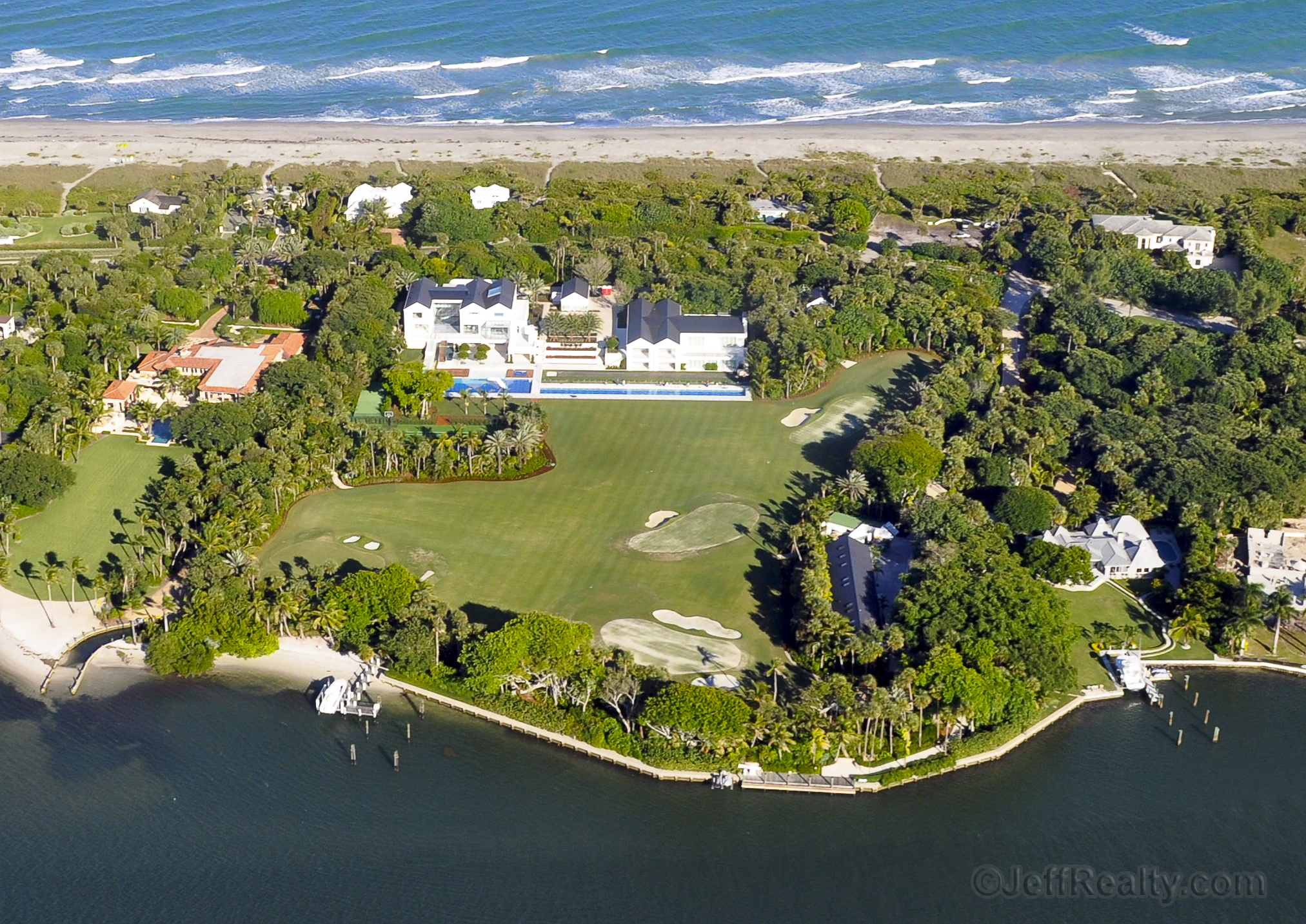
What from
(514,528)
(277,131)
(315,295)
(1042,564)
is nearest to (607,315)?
(315,295)

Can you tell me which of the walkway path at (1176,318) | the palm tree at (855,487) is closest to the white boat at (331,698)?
the palm tree at (855,487)

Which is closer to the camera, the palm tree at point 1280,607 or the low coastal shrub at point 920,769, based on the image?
the low coastal shrub at point 920,769

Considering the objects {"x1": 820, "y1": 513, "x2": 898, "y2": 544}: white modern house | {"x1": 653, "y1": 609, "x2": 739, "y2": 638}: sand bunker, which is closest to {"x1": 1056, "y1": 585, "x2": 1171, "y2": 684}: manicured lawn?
{"x1": 820, "y1": 513, "x2": 898, "y2": 544}: white modern house

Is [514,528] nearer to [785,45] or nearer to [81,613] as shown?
[81,613]

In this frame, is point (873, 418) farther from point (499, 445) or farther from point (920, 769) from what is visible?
point (920, 769)

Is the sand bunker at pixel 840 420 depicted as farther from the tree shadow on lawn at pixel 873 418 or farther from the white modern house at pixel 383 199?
→ the white modern house at pixel 383 199

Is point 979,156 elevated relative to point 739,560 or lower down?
elevated
